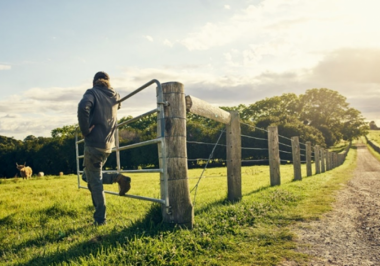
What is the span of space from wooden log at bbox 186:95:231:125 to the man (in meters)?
1.22

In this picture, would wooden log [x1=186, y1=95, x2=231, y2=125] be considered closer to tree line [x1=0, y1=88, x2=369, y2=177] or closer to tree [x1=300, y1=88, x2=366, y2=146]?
tree line [x1=0, y1=88, x2=369, y2=177]

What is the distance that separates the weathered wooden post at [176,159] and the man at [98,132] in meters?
0.89

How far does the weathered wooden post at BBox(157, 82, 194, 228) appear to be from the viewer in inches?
172

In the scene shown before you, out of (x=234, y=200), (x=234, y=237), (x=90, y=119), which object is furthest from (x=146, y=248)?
(x=234, y=200)

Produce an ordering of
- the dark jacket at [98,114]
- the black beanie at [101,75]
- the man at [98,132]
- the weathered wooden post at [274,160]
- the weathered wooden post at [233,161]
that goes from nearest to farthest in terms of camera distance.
Answer: the dark jacket at [98,114]
the man at [98,132]
the black beanie at [101,75]
the weathered wooden post at [233,161]
the weathered wooden post at [274,160]

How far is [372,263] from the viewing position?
345cm

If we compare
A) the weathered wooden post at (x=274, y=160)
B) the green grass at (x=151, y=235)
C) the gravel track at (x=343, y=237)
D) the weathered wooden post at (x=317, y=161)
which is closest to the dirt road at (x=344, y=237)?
the gravel track at (x=343, y=237)

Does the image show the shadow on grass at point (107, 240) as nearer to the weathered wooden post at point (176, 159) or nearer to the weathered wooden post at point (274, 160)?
the weathered wooden post at point (176, 159)

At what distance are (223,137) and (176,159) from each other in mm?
38187

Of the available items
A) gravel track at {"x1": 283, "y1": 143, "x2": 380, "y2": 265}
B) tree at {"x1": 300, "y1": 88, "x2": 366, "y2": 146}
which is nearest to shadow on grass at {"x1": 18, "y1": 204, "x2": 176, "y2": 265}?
gravel track at {"x1": 283, "y1": 143, "x2": 380, "y2": 265}

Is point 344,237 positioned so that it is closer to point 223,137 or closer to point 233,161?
point 233,161

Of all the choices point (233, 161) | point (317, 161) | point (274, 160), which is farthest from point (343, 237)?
point (317, 161)

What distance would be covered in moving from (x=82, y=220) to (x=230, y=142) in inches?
129

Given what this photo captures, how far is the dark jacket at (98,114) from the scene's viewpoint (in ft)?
15.5
